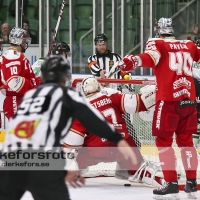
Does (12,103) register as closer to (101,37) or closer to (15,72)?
(15,72)

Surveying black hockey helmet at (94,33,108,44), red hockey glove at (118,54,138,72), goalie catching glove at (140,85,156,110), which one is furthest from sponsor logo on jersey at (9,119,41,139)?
black hockey helmet at (94,33,108,44)

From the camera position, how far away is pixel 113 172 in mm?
6422

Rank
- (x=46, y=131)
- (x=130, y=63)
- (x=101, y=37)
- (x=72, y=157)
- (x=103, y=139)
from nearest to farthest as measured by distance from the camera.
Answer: (x=46, y=131) → (x=130, y=63) → (x=103, y=139) → (x=72, y=157) → (x=101, y=37)

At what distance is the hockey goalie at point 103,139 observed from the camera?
5.84m

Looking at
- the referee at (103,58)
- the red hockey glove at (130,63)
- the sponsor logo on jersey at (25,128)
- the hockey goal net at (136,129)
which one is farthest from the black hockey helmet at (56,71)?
the referee at (103,58)

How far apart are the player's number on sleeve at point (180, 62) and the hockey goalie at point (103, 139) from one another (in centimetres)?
52

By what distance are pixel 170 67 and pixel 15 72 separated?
1.34 metres

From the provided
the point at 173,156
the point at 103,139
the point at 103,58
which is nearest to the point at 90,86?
the point at 103,139

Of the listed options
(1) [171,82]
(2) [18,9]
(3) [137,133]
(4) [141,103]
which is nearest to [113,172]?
(3) [137,133]

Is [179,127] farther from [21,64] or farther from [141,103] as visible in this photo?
[21,64]

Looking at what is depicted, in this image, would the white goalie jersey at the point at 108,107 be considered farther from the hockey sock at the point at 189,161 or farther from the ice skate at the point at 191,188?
the ice skate at the point at 191,188

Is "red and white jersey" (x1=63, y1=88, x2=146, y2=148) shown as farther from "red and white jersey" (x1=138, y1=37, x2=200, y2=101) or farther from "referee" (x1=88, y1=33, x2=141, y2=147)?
"referee" (x1=88, y1=33, x2=141, y2=147)

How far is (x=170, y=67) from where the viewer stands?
17.5 ft

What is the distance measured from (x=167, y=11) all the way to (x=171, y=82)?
15.2 feet
